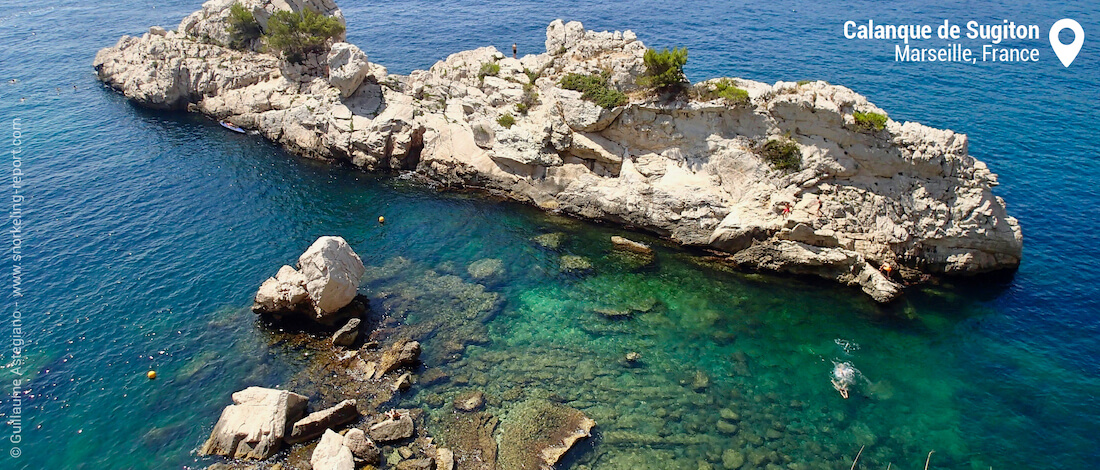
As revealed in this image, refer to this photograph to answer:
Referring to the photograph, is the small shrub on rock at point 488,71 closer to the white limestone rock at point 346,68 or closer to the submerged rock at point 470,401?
the white limestone rock at point 346,68

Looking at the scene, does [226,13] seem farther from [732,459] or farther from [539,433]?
[732,459]

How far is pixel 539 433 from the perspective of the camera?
37125 millimetres

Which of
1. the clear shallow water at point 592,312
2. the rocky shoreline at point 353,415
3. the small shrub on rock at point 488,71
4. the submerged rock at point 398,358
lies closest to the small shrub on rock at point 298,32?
the clear shallow water at point 592,312

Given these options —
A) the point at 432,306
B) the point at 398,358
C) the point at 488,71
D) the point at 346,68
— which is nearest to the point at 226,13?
the point at 346,68

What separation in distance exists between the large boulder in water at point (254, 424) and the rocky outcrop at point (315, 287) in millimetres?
8487

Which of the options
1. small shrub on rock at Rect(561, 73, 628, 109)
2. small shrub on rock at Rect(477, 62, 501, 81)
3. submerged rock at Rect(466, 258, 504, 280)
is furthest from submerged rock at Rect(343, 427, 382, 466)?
small shrub on rock at Rect(477, 62, 501, 81)

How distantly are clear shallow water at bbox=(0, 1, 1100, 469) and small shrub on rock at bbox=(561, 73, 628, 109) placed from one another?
454 inches

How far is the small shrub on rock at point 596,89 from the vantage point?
2232 inches

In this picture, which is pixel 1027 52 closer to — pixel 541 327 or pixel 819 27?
pixel 819 27

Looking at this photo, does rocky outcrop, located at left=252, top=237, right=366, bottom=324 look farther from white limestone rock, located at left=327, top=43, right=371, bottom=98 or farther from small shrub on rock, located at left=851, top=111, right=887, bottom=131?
small shrub on rock, located at left=851, top=111, right=887, bottom=131

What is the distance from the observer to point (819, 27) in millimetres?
96250

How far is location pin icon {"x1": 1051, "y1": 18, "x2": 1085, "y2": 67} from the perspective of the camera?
3179 inches

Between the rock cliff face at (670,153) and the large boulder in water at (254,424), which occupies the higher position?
the rock cliff face at (670,153)

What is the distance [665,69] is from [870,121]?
1690 centimetres
